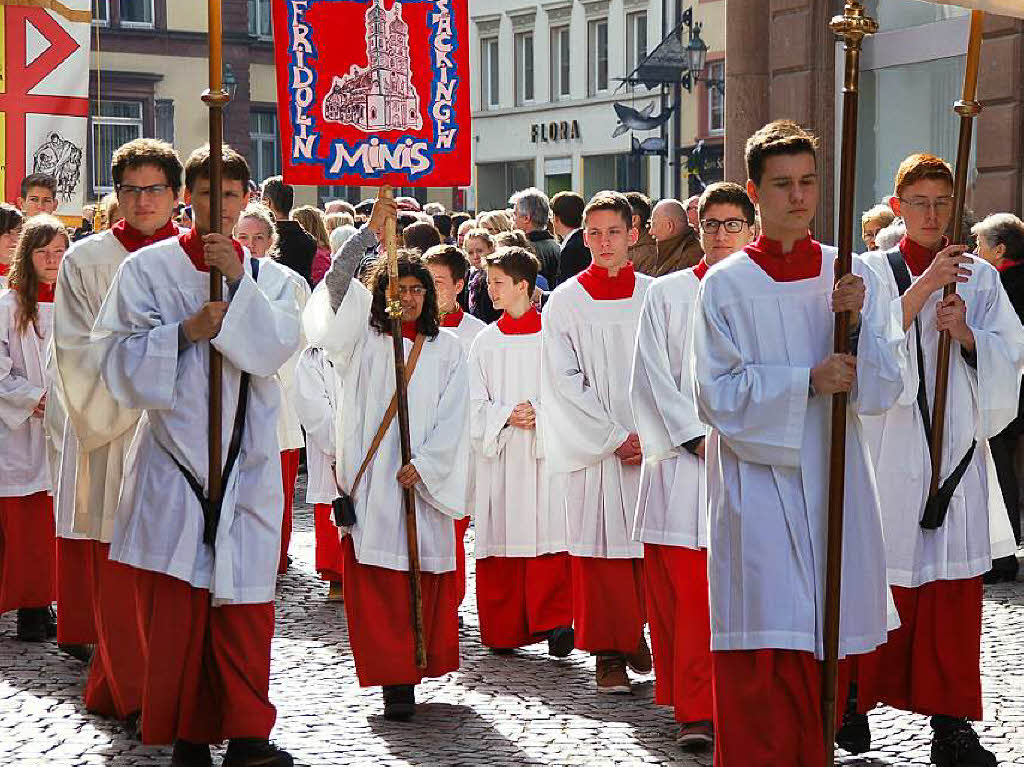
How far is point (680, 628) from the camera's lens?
743 cm

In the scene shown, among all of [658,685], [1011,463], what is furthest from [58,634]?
[1011,463]

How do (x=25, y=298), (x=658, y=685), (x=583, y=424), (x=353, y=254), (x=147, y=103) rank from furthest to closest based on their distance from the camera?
1. (x=147, y=103)
2. (x=25, y=298)
3. (x=583, y=424)
4. (x=353, y=254)
5. (x=658, y=685)

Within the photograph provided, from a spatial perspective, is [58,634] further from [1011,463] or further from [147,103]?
[147,103]

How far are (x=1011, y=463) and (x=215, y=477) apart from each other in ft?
20.3

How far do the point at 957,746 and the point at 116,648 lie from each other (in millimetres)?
3189

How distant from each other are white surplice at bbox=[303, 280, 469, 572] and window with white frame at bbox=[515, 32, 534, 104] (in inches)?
1550

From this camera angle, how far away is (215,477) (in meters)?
6.68

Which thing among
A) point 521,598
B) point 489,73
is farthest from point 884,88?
point 489,73

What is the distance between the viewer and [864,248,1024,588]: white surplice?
23.2 ft

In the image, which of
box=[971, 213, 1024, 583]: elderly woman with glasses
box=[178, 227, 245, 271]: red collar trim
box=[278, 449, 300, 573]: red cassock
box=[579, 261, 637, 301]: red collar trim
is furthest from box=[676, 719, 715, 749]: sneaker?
box=[971, 213, 1024, 583]: elderly woman with glasses

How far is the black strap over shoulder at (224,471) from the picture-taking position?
22.0 feet

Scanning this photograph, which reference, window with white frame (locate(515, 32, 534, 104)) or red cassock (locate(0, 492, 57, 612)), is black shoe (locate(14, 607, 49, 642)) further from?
window with white frame (locate(515, 32, 534, 104))

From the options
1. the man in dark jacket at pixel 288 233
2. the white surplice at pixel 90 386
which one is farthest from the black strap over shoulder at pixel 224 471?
the man in dark jacket at pixel 288 233

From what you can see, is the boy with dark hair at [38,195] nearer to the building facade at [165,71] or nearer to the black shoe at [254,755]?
the black shoe at [254,755]
